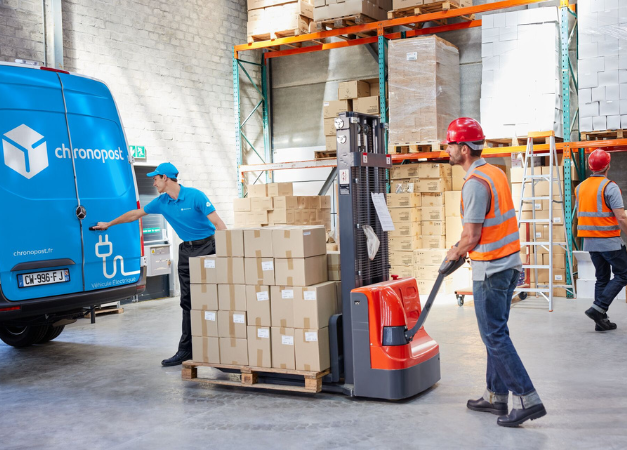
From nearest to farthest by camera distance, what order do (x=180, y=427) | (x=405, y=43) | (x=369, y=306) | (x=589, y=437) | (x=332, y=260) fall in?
1. (x=589, y=437)
2. (x=180, y=427)
3. (x=369, y=306)
4. (x=332, y=260)
5. (x=405, y=43)

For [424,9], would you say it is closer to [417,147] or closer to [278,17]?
[417,147]

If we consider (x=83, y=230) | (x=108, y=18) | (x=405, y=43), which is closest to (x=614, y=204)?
(x=405, y=43)

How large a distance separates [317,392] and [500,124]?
6.30 meters

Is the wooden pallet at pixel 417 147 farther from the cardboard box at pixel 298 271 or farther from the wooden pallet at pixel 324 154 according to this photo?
the cardboard box at pixel 298 271

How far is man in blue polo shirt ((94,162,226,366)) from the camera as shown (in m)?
6.11

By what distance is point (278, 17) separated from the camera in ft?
40.6

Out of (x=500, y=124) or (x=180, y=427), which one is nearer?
(x=180, y=427)

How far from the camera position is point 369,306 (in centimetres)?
484

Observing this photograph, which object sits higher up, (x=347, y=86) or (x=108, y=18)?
(x=108, y=18)

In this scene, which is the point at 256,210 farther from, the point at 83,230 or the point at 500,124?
the point at 83,230

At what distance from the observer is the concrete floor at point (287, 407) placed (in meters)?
4.20

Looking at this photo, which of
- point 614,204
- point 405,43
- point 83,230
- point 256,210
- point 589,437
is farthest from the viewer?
point 256,210

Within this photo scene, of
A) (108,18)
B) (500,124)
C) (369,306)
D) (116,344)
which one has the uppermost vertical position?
(108,18)

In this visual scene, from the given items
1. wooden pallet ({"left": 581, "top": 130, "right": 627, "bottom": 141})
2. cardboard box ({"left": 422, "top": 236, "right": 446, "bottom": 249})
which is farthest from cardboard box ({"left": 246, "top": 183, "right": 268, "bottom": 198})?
wooden pallet ({"left": 581, "top": 130, "right": 627, "bottom": 141})
